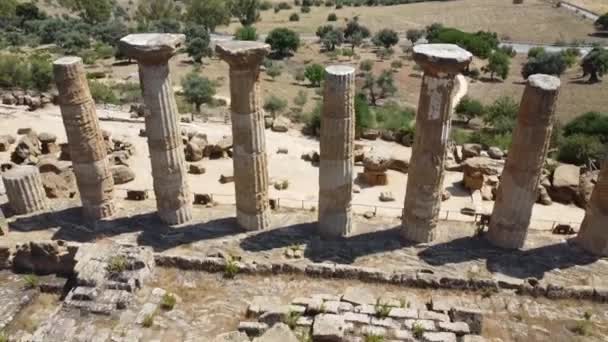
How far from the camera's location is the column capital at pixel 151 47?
1352 centimetres

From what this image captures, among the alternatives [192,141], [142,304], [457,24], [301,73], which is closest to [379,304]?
[142,304]

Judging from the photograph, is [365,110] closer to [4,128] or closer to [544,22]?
[4,128]

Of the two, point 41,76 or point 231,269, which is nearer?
point 231,269

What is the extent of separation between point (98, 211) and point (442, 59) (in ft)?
40.5

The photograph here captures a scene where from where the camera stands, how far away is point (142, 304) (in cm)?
1252

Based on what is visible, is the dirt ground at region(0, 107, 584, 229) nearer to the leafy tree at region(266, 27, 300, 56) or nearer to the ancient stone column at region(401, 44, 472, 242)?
the ancient stone column at region(401, 44, 472, 242)

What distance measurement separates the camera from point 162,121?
48.8ft

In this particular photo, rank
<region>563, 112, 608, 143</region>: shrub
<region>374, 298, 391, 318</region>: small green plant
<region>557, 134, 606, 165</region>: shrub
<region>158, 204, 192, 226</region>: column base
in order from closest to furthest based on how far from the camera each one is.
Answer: <region>374, 298, 391, 318</region>: small green plant → <region>158, 204, 192, 226</region>: column base → <region>557, 134, 606, 165</region>: shrub → <region>563, 112, 608, 143</region>: shrub

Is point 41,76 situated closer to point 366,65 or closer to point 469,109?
point 366,65

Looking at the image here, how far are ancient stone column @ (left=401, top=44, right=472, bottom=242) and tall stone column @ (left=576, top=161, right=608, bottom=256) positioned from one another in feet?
15.4

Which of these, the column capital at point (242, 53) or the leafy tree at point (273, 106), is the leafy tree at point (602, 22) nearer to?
the leafy tree at point (273, 106)

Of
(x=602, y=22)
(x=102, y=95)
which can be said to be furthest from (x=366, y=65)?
(x=602, y=22)

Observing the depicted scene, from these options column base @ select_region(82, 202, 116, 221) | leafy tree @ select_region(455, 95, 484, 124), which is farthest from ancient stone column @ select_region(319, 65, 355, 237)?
leafy tree @ select_region(455, 95, 484, 124)

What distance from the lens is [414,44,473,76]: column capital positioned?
1241 cm
